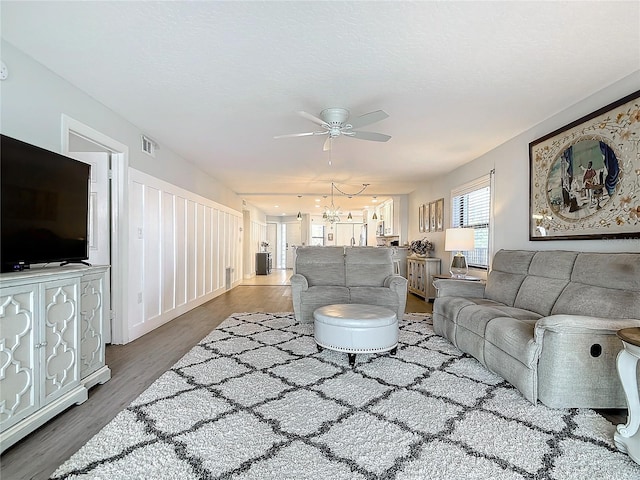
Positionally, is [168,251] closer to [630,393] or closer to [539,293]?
[539,293]

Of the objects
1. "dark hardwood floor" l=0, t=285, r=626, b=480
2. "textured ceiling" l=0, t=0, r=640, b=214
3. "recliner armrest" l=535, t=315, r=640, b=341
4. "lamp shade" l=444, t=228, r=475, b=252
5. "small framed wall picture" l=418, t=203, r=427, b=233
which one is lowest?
"dark hardwood floor" l=0, t=285, r=626, b=480

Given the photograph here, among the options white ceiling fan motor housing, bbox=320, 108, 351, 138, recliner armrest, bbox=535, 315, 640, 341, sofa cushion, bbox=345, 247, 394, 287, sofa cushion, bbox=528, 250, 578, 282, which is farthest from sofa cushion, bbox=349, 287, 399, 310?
recliner armrest, bbox=535, 315, 640, 341

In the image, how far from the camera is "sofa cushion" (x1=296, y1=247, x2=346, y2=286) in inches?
191

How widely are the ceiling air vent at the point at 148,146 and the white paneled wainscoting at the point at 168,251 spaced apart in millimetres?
312

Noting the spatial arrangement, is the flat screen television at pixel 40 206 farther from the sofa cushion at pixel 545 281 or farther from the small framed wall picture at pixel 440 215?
the small framed wall picture at pixel 440 215

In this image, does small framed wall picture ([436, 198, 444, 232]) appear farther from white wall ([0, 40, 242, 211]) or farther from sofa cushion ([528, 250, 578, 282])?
white wall ([0, 40, 242, 211])

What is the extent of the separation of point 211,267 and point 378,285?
3.50 m

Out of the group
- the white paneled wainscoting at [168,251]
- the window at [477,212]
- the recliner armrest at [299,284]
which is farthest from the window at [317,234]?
the recliner armrest at [299,284]

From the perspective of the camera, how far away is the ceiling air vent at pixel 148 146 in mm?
3991

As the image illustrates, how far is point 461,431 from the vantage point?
1.88 metres

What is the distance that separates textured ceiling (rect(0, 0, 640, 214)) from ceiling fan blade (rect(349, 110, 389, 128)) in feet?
0.73

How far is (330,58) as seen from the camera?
2328 mm

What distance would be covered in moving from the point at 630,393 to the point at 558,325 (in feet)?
1.48

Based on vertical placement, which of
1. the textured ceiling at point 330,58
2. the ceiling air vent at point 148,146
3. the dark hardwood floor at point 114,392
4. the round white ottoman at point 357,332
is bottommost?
the dark hardwood floor at point 114,392
